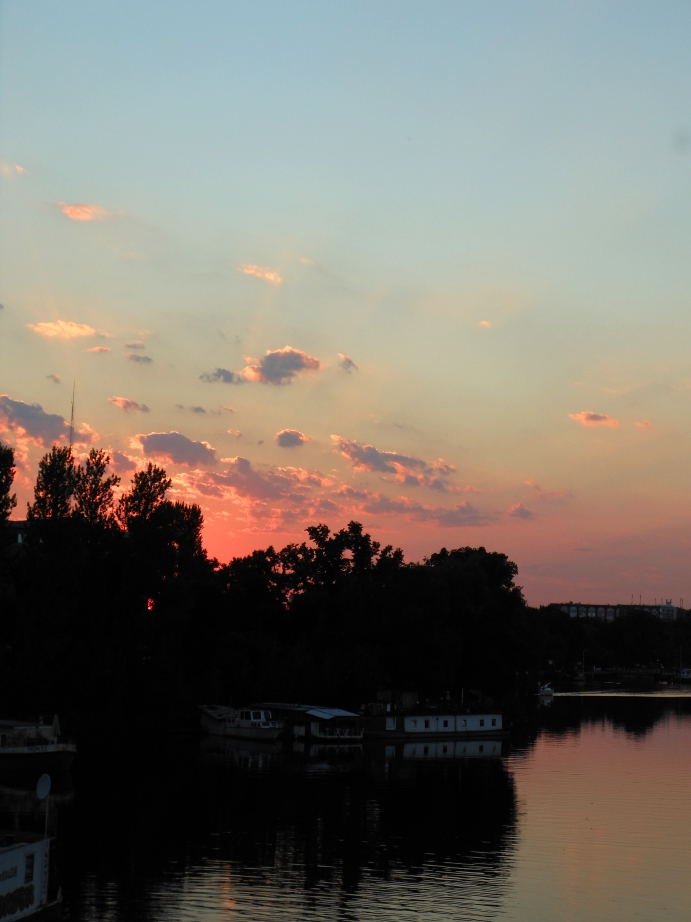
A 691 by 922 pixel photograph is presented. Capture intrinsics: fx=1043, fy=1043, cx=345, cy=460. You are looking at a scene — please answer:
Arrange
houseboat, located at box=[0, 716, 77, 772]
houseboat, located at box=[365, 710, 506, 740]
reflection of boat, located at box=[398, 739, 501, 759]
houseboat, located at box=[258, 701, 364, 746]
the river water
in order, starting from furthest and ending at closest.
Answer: houseboat, located at box=[365, 710, 506, 740]
houseboat, located at box=[258, 701, 364, 746]
reflection of boat, located at box=[398, 739, 501, 759]
houseboat, located at box=[0, 716, 77, 772]
the river water

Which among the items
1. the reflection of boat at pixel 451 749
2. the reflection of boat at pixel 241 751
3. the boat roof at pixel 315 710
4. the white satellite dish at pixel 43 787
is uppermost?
the white satellite dish at pixel 43 787

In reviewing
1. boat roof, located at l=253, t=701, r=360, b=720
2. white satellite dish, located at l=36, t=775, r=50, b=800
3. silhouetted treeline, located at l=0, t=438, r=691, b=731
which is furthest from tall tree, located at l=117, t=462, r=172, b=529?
white satellite dish, located at l=36, t=775, r=50, b=800

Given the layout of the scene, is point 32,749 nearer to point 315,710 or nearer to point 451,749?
point 315,710

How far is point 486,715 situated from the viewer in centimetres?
10281

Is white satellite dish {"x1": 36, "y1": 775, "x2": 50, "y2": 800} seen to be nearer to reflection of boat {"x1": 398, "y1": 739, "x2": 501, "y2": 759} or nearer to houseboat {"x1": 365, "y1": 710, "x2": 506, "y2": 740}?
reflection of boat {"x1": 398, "y1": 739, "x2": 501, "y2": 759}

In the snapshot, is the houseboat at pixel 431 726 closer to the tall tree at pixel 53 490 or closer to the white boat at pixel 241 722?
the white boat at pixel 241 722

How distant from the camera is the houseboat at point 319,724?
90.5m

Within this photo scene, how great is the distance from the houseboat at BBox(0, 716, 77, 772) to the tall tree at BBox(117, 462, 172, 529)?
75.5ft

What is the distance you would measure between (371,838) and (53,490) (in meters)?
44.7

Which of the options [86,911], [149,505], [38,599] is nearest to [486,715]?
[149,505]

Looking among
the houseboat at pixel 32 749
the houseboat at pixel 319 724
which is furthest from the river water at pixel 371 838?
the houseboat at pixel 319 724

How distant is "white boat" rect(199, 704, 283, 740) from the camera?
294ft

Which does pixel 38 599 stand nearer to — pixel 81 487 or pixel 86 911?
pixel 81 487

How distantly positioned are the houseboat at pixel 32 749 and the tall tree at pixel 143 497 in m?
23.0
